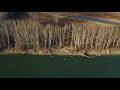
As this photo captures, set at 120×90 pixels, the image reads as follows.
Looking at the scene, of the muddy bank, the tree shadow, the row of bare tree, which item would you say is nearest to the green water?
the muddy bank

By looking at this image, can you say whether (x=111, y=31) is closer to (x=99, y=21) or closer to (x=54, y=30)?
(x=99, y=21)

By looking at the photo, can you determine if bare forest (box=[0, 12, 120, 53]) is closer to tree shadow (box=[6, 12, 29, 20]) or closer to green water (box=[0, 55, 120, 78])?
tree shadow (box=[6, 12, 29, 20])

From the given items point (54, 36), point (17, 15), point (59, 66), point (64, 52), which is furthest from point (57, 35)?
point (17, 15)
